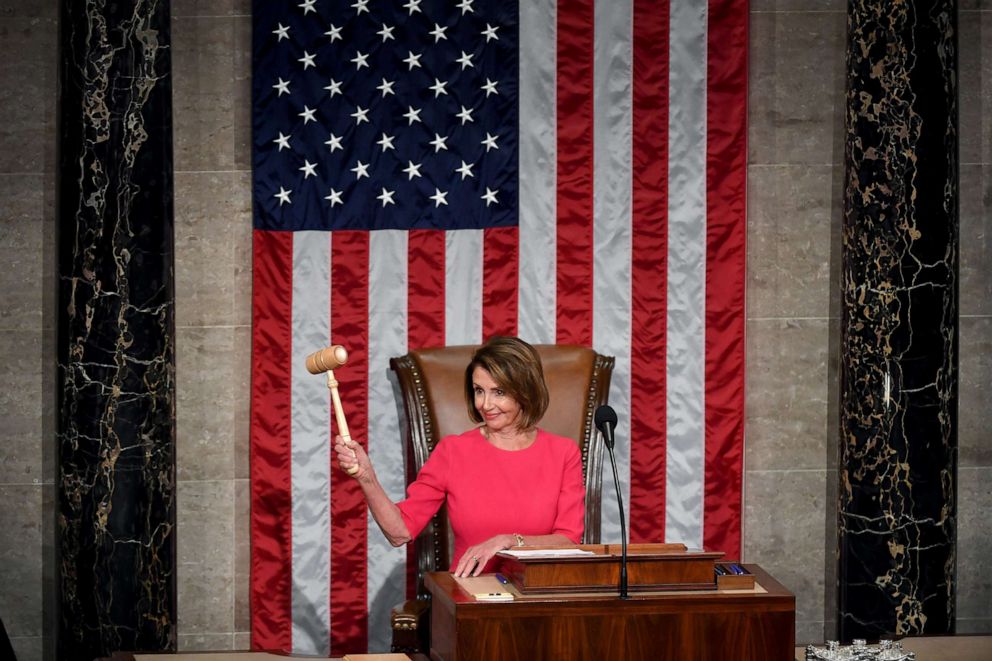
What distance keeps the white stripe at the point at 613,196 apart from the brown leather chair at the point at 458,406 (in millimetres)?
502

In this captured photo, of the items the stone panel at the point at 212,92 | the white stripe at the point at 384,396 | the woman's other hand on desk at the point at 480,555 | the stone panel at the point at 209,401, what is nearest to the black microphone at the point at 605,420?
the woman's other hand on desk at the point at 480,555

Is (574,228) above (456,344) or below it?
above

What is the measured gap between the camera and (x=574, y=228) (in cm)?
498

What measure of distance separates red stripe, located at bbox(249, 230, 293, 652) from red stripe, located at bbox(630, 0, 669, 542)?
1456mm

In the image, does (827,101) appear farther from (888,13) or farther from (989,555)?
(989,555)

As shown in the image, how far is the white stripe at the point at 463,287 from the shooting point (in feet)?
16.3

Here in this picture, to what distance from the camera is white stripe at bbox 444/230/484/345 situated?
16.3ft

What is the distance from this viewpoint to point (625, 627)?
296 centimetres

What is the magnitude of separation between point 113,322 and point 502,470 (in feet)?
5.74

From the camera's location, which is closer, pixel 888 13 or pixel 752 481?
pixel 888 13

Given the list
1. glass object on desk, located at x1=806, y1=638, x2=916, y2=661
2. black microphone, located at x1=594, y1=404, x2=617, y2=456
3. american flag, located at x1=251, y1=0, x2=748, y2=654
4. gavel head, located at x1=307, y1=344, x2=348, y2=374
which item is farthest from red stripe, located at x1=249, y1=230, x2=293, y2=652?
glass object on desk, located at x1=806, y1=638, x2=916, y2=661

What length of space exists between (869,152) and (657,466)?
61.3 inches

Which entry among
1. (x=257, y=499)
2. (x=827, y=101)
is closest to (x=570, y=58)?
(x=827, y=101)

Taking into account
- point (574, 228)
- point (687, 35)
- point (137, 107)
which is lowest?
point (574, 228)
